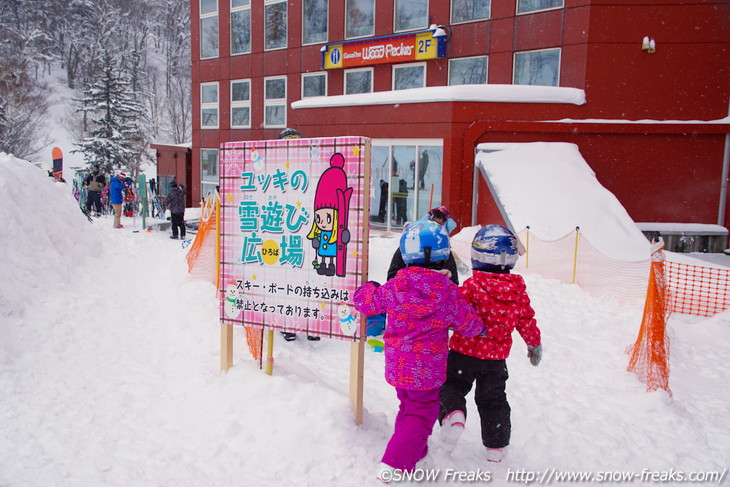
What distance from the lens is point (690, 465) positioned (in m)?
3.92

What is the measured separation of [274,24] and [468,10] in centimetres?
883

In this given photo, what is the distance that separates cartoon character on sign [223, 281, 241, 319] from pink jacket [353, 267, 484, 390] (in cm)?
158

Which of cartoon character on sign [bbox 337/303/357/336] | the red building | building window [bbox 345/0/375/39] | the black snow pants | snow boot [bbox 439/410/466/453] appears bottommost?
snow boot [bbox 439/410/466/453]

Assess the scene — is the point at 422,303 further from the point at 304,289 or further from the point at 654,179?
the point at 654,179

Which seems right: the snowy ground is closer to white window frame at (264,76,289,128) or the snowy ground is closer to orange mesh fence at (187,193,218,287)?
orange mesh fence at (187,193,218,287)

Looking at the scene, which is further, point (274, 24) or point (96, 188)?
point (274, 24)

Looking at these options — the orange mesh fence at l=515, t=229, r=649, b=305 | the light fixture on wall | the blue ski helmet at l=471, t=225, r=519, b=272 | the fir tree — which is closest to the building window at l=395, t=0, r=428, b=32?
the light fixture on wall

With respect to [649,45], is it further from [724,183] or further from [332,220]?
[332,220]

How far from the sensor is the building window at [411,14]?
1848 centimetres

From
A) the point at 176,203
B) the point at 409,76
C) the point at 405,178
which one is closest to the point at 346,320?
the point at 176,203

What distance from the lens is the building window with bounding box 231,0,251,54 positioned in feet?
75.2

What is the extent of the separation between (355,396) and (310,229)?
1325mm

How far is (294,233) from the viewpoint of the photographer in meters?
4.09

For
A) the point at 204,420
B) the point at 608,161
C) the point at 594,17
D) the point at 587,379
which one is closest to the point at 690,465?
the point at 587,379
